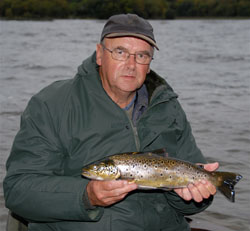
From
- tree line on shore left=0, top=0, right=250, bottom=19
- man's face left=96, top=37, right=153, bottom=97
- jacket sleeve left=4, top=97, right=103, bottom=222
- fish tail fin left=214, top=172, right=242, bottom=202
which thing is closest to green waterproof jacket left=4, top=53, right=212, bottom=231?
jacket sleeve left=4, top=97, right=103, bottom=222

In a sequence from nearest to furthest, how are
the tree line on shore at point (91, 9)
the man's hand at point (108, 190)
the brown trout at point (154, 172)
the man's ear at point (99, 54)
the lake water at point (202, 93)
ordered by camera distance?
1. the man's hand at point (108, 190)
2. the brown trout at point (154, 172)
3. the man's ear at point (99, 54)
4. the lake water at point (202, 93)
5. the tree line on shore at point (91, 9)

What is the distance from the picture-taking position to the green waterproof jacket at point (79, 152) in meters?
3.25

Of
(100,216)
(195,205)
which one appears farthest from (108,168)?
(195,205)

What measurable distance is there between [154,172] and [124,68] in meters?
0.89

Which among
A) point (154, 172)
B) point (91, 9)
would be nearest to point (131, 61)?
point (154, 172)

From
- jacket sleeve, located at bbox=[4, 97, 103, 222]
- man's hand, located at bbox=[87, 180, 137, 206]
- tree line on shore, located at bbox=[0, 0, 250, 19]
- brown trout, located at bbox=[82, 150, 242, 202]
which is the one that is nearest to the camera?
man's hand, located at bbox=[87, 180, 137, 206]

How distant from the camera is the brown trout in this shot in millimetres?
3066

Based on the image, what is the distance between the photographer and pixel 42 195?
3.23 metres

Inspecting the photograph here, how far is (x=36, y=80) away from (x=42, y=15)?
229 feet

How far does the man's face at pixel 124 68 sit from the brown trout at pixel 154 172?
0.63m

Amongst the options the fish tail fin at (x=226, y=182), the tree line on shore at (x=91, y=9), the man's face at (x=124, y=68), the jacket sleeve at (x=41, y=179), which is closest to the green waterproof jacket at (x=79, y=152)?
the jacket sleeve at (x=41, y=179)

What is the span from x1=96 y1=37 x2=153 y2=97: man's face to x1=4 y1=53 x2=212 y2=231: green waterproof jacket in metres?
0.11

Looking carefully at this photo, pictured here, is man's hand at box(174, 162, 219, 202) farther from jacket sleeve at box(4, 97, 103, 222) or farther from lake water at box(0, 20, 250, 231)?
lake water at box(0, 20, 250, 231)

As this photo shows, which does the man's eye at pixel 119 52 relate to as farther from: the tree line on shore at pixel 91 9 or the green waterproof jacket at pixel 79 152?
the tree line on shore at pixel 91 9
